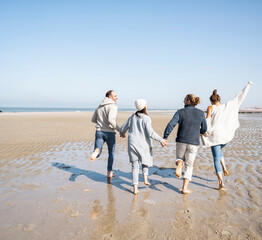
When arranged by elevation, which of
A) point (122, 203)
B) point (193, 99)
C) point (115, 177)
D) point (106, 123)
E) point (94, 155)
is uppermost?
point (193, 99)

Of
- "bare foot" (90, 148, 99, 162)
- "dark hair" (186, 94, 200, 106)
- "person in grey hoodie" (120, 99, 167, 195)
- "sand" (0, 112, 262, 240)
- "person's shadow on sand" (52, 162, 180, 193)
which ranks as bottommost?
"person's shadow on sand" (52, 162, 180, 193)

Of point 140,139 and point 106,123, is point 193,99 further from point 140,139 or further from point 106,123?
point 106,123

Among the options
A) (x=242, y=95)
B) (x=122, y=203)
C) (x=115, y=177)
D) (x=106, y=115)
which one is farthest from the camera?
(x=115, y=177)

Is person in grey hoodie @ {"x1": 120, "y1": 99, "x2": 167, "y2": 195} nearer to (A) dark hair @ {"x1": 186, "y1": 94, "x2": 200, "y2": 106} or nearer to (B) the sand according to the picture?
(B) the sand

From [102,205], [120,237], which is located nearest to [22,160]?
[102,205]

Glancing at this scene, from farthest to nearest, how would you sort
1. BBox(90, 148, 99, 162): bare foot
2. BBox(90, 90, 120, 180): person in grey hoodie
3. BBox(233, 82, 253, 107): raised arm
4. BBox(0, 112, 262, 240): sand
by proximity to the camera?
BBox(90, 90, 120, 180): person in grey hoodie < BBox(90, 148, 99, 162): bare foot < BBox(233, 82, 253, 107): raised arm < BBox(0, 112, 262, 240): sand

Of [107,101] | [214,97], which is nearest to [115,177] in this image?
[107,101]

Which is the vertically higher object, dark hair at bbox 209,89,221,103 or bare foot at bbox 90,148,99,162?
dark hair at bbox 209,89,221,103

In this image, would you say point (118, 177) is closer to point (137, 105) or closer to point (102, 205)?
point (102, 205)

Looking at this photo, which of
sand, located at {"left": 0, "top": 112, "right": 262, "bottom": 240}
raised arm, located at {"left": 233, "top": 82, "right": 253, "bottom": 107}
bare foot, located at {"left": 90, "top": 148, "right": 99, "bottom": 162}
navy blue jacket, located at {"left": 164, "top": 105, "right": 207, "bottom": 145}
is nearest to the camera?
sand, located at {"left": 0, "top": 112, "right": 262, "bottom": 240}

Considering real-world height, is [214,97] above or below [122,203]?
above

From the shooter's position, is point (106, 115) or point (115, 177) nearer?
point (106, 115)

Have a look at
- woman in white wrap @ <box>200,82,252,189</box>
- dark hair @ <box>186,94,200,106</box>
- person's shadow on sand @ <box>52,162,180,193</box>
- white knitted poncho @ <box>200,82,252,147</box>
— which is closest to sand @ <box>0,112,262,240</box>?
person's shadow on sand @ <box>52,162,180,193</box>

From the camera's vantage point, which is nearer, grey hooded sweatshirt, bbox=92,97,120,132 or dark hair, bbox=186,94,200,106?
dark hair, bbox=186,94,200,106
